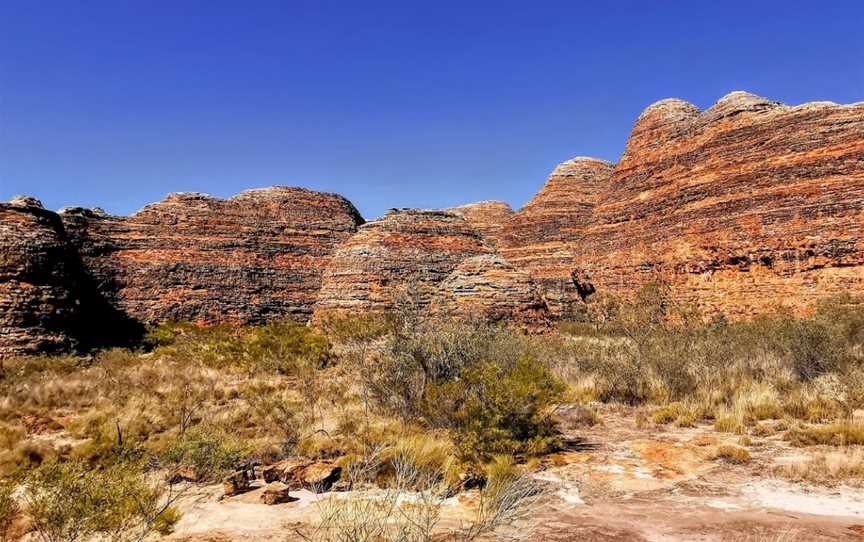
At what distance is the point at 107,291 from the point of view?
25.2 m

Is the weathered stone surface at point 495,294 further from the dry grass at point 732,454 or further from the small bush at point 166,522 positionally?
the small bush at point 166,522

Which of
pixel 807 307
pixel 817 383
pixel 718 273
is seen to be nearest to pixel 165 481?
pixel 817 383

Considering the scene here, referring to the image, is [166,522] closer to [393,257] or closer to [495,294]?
[495,294]

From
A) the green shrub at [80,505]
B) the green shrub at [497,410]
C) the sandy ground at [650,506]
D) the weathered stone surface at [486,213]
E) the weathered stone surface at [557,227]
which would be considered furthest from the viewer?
the weathered stone surface at [486,213]

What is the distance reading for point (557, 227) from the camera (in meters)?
36.7

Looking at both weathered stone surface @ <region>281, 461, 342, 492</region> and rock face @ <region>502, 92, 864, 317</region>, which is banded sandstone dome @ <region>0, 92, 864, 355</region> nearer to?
rock face @ <region>502, 92, 864, 317</region>

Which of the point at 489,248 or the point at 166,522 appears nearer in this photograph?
the point at 166,522

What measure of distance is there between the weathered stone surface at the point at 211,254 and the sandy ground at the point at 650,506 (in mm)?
23392

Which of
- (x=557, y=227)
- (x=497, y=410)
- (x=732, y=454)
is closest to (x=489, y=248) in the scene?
(x=557, y=227)

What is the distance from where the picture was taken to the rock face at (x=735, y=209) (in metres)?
21.2

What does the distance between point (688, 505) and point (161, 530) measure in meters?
5.08

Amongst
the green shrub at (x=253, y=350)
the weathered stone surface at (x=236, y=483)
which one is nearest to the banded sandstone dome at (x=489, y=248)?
the green shrub at (x=253, y=350)

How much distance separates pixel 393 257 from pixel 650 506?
22307 mm

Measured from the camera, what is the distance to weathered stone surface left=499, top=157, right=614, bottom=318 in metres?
33.5
